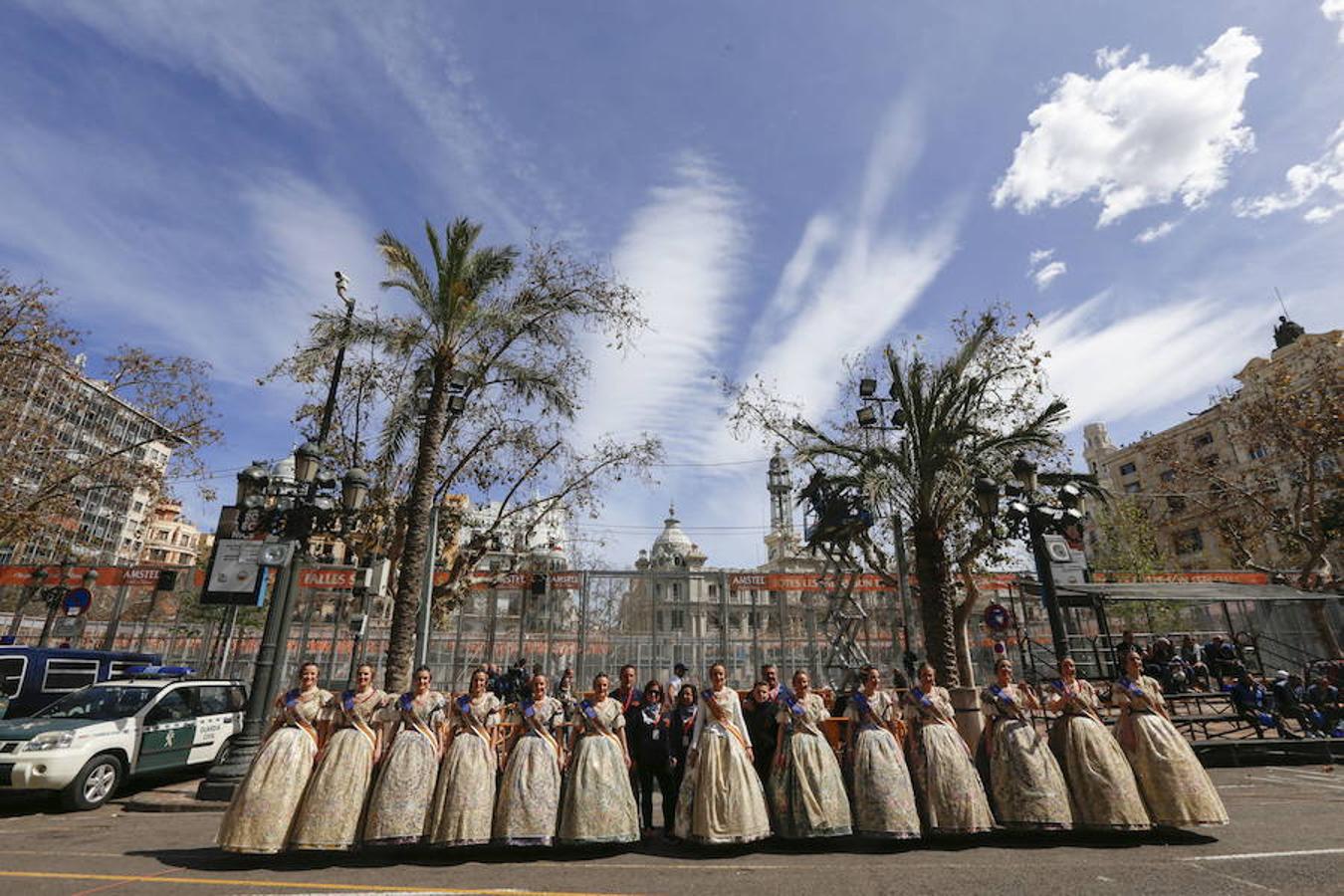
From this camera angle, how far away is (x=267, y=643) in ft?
32.6

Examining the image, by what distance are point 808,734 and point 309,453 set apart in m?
9.10

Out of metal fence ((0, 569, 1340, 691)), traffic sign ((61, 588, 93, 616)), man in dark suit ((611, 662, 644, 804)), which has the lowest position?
man in dark suit ((611, 662, 644, 804))

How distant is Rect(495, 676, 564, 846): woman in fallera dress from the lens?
19.0 feet

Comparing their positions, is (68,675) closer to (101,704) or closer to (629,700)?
(101,704)

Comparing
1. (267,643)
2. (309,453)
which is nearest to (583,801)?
(267,643)

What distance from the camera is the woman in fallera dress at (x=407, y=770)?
5760 millimetres

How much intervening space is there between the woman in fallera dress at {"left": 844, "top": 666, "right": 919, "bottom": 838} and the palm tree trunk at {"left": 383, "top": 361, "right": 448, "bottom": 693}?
9289 millimetres

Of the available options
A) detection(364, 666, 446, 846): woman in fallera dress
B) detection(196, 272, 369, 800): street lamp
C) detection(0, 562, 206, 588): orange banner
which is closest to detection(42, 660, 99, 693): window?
detection(196, 272, 369, 800): street lamp

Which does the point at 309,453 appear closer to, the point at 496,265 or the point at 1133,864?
the point at 496,265

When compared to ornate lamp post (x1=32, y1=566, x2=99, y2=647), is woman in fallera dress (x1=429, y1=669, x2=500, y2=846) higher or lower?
lower

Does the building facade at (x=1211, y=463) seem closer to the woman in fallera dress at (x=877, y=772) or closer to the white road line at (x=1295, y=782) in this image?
the white road line at (x=1295, y=782)

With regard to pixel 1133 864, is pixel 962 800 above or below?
above

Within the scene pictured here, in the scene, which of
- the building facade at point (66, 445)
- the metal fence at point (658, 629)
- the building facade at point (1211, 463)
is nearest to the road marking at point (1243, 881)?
the metal fence at point (658, 629)

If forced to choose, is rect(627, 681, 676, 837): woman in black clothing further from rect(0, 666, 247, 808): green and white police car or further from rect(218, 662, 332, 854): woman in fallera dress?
rect(0, 666, 247, 808): green and white police car
